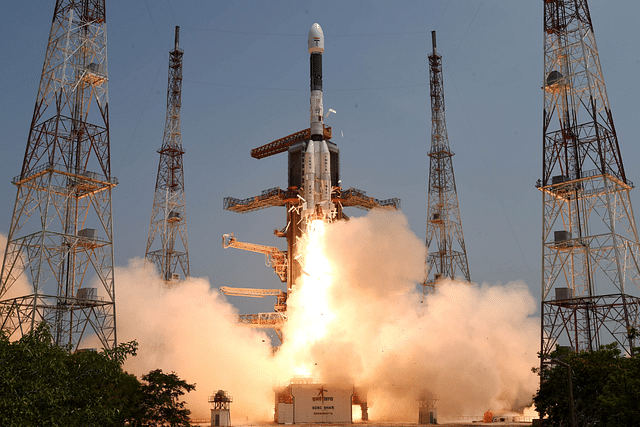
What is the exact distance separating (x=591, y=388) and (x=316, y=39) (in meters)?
37.6

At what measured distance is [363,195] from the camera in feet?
236

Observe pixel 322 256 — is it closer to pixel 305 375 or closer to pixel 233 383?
pixel 305 375

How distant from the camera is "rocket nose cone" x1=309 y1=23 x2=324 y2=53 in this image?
2480 inches

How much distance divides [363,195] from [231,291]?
1625 cm

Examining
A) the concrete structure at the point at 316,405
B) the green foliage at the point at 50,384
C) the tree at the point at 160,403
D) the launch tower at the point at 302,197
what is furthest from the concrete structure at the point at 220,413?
the launch tower at the point at 302,197

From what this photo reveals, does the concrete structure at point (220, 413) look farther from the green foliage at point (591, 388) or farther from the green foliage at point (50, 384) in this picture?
the green foliage at point (591, 388)

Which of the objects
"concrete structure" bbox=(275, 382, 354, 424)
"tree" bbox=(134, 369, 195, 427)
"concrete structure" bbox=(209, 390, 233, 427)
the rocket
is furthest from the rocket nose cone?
"tree" bbox=(134, 369, 195, 427)

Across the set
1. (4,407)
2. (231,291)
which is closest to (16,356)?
(4,407)

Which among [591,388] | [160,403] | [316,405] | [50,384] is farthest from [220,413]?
[591,388]

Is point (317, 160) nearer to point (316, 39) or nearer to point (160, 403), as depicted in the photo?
point (316, 39)

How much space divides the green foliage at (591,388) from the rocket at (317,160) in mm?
24331

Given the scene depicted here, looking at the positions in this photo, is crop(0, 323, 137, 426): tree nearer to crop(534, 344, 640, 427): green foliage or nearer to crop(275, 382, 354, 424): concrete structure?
crop(275, 382, 354, 424): concrete structure

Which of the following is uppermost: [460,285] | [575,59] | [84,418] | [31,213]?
[575,59]

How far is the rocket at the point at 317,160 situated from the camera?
6059cm
